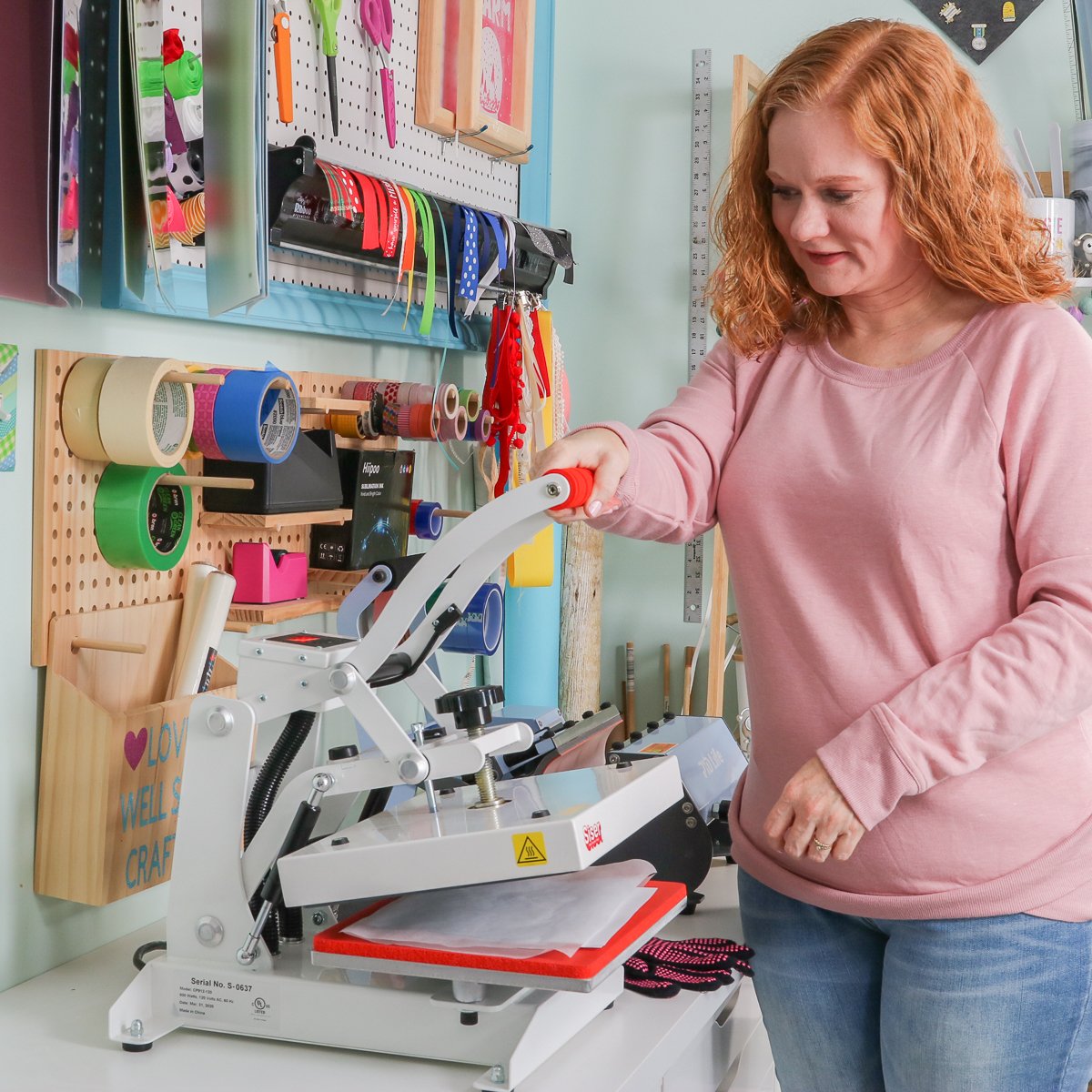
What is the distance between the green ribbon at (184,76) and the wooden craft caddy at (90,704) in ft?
1.00

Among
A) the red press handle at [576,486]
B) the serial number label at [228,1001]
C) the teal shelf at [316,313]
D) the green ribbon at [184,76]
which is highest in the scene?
the green ribbon at [184,76]

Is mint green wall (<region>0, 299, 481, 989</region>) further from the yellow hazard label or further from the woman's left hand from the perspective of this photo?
the woman's left hand

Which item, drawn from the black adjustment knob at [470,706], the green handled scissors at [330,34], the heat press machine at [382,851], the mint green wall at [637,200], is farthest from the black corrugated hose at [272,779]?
the mint green wall at [637,200]

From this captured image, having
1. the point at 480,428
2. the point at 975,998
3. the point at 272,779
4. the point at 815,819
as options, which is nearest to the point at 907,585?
the point at 815,819

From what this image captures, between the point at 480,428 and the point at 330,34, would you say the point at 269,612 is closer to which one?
the point at 480,428

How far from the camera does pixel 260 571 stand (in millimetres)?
1616

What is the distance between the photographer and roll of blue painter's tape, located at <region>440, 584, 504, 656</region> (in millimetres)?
1942

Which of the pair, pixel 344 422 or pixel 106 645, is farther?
pixel 344 422

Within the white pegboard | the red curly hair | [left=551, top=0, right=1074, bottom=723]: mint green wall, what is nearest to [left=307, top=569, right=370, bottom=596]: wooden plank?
the white pegboard

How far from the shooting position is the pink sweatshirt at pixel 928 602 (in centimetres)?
104

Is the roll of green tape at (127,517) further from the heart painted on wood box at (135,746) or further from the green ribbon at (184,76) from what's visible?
the green ribbon at (184,76)

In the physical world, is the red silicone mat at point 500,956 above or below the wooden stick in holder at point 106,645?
below

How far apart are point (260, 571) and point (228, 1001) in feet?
1.95

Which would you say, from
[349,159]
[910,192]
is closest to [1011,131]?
[349,159]
